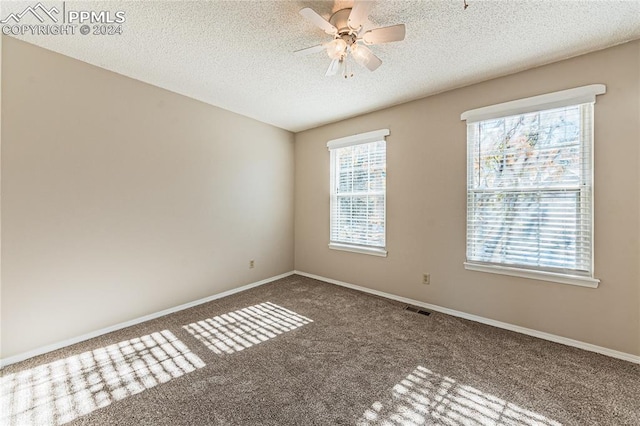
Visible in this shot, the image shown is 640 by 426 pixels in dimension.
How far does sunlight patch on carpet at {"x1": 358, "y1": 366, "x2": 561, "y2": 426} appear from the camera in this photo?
1528 mm

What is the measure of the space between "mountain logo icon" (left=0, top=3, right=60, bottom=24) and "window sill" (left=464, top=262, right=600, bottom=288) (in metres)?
4.17

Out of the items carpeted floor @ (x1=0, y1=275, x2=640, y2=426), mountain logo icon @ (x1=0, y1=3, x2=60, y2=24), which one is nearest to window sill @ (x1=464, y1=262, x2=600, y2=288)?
carpeted floor @ (x1=0, y1=275, x2=640, y2=426)

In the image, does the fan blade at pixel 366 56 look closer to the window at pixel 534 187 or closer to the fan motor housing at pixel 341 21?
the fan motor housing at pixel 341 21

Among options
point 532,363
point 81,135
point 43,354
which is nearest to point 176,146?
point 81,135

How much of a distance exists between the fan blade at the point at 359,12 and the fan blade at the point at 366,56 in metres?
0.18

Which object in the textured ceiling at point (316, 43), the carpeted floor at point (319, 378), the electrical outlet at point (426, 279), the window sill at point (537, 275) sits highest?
the textured ceiling at point (316, 43)

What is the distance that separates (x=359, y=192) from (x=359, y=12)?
249cm

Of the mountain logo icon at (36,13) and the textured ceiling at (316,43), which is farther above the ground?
the mountain logo icon at (36,13)

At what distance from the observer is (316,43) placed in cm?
216

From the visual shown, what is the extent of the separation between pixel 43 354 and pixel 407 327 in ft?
10.6

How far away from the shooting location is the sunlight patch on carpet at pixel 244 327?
2.37 meters

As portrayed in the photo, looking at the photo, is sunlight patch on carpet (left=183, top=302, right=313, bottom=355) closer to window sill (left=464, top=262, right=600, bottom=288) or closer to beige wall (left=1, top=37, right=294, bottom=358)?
beige wall (left=1, top=37, right=294, bottom=358)

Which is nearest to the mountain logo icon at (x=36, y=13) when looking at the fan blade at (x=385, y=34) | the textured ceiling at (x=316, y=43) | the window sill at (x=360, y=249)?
the textured ceiling at (x=316, y=43)

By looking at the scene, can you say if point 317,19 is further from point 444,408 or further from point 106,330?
point 106,330
